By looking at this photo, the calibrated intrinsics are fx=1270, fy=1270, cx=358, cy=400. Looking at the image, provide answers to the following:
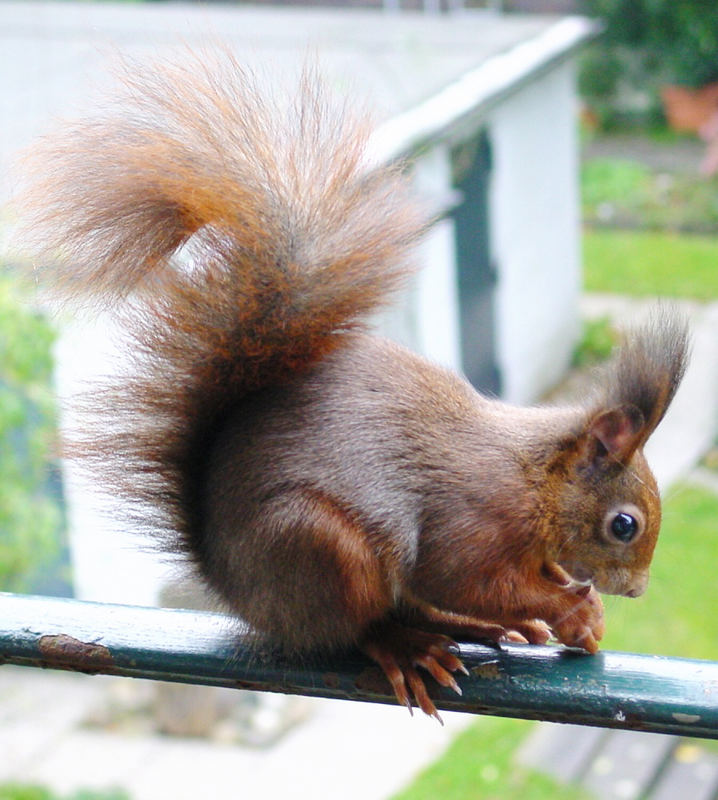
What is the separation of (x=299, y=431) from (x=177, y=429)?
0.48 feet

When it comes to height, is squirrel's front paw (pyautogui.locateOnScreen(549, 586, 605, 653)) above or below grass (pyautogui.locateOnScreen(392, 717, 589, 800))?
above

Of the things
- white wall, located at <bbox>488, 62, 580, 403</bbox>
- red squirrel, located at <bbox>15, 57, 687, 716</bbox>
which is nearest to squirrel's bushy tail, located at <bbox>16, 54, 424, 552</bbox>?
red squirrel, located at <bbox>15, 57, 687, 716</bbox>

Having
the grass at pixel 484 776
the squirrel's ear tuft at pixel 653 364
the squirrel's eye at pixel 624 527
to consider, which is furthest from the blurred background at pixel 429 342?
the squirrel's ear tuft at pixel 653 364

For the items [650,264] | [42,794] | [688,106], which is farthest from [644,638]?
[688,106]

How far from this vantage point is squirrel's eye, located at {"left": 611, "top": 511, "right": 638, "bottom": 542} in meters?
1.24

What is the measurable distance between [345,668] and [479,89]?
4151 mm

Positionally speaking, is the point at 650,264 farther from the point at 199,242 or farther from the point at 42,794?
the point at 199,242

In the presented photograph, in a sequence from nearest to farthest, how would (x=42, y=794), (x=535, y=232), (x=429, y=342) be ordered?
(x=42, y=794), (x=429, y=342), (x=535, y=232)

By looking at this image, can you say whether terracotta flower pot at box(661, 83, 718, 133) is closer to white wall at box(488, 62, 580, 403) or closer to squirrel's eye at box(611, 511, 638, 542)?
white wall at box(488, 62, 580, 403)

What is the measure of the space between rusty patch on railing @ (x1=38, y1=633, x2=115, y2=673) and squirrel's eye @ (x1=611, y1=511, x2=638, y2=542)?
0.49m

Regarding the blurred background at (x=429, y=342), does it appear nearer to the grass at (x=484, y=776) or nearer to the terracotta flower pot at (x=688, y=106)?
the grass at (x=484, y=776)

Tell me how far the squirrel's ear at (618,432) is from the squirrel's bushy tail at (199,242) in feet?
0.79

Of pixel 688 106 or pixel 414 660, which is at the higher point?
pixel 414 660

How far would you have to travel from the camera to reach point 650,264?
7.43 m
